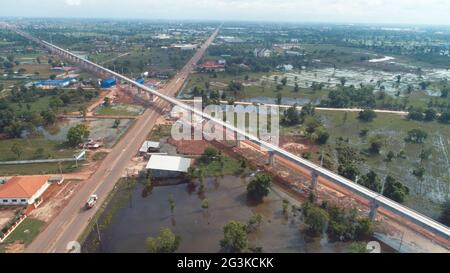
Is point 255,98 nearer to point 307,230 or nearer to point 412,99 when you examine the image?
point 412,99

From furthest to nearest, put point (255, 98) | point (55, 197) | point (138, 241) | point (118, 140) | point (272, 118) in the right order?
point (255, 98) → point (272, 118) → point (118, 140) → point (55, 197) → point (138, 241)

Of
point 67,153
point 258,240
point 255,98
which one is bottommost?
point 258,240

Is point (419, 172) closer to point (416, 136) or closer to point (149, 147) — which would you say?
point (416, 136)

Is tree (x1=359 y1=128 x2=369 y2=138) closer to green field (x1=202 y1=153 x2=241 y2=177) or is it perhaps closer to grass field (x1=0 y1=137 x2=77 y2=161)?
green field (x1=202 y1=153 x2=241 y2=177)

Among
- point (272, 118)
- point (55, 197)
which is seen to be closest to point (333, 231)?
point (55, 197)

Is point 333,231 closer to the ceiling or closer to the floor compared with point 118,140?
closer to the floor

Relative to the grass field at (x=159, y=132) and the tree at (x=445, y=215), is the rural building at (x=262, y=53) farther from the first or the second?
the tree at (x=445, y=215)
